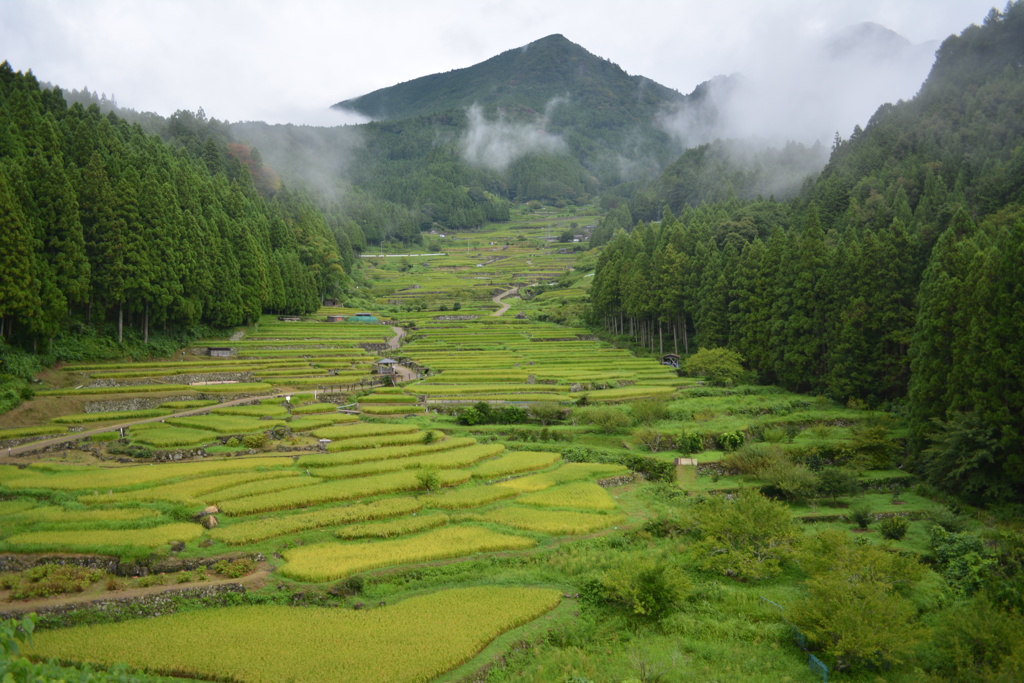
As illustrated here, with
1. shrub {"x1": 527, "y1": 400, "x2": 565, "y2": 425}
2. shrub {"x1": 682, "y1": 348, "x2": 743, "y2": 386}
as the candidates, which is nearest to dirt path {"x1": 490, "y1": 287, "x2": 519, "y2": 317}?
shrub {"x1": 682, "y1": 348, "x2": 743, "y2": 386}

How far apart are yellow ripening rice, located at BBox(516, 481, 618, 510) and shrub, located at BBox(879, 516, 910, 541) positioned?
10.4 metres

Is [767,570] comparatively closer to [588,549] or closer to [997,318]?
[588,549]

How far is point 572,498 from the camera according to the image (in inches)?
1117

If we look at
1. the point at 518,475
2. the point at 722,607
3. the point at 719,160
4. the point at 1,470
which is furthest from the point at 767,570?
the point at 719,160

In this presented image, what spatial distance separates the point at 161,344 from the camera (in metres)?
51.6

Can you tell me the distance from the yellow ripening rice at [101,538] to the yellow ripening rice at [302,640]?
3.97 metres

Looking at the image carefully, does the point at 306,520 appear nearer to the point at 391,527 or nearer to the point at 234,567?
the point at 391,527

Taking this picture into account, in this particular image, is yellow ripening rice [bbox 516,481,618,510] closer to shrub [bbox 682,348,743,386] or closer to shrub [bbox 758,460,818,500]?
shrub [bbox 758,460,818,500]

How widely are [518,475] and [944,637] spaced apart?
19.0 meters

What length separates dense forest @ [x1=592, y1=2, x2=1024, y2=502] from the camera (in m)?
28.5

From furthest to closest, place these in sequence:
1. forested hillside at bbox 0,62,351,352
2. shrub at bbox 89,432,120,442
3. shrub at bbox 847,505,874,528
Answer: forested hillside at bbox 0,62,351,352 < shrub at bbox 89,432,120,442 < shrub at bbox 847,505,874,528

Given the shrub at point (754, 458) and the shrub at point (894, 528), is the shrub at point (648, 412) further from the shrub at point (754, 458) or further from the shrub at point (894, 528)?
the shrub at point (894, 528)

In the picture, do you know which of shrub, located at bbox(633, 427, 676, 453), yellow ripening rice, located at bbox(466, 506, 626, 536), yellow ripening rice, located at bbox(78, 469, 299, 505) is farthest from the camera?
shrub, located at bbox(633, 427, 676, 453)

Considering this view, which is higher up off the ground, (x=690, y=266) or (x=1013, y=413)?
(x=690, y=266)
